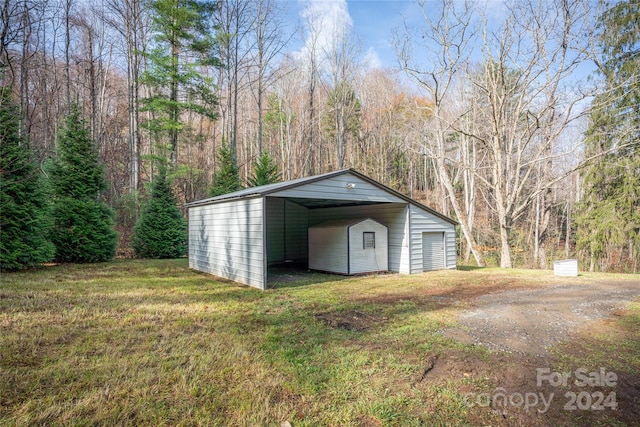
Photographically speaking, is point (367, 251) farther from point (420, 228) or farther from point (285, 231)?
point (285, 231)

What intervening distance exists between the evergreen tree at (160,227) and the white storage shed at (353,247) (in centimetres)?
741

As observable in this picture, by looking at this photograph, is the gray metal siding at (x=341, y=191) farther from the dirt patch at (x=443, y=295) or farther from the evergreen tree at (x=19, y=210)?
→ the evergreen tree at (x=19, y=210)

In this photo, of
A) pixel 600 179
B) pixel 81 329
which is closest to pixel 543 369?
pixel 81 329

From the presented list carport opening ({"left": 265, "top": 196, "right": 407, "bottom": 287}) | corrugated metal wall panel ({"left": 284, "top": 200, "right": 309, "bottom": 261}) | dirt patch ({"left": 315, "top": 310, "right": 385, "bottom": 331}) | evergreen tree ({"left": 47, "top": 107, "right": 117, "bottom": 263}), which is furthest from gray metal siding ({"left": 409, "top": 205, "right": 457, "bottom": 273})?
evergreen tree ({"left": 47, "top": 107, "right": 117, "bottom": 263})

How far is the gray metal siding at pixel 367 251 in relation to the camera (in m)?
9.41

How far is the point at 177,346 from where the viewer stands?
3.61 m

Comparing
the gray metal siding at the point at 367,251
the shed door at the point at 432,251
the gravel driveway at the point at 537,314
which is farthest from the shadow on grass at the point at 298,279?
the gravel driveway at the point at 537,314

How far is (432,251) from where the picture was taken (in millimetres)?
10445

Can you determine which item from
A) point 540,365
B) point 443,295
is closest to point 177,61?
point 443,295

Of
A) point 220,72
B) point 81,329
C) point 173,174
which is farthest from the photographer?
point 220,72

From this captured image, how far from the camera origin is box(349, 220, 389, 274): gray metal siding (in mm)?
9406

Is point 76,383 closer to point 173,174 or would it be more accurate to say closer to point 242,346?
point 242,346

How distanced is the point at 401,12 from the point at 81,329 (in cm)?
1545

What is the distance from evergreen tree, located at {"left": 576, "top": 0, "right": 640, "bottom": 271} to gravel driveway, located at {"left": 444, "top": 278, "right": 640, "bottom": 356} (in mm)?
6863
